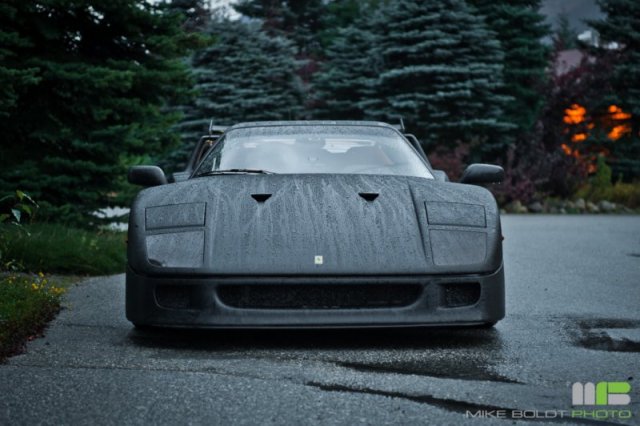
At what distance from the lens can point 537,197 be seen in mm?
25578

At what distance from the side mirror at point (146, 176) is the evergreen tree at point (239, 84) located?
96.6 ft

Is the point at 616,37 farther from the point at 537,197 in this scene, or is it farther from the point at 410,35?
the point at 537,197

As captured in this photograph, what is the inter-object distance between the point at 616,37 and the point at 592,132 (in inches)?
145

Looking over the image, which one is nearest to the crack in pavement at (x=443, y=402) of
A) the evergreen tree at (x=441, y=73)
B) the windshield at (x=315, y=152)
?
the windshield at (x=315, y=152)

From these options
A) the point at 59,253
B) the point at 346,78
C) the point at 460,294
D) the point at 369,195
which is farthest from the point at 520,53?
the point at 460,294

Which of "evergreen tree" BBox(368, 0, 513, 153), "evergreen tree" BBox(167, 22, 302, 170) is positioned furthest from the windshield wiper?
"evergreen tree" BBox(167, 22, 302, 170)

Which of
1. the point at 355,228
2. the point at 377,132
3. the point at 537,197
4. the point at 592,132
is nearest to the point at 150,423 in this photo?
the point at 355,228

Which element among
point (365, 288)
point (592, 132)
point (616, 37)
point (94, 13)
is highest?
point (94, 13)

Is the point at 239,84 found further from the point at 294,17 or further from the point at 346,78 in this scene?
the point at 294,17

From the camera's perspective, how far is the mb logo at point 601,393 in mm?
3809

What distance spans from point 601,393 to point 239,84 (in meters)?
33.9

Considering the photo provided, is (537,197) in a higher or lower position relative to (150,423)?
lower

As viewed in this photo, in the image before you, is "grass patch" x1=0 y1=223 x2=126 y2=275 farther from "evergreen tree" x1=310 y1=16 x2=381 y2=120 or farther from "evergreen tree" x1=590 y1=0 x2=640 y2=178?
"evergreen tree" x1=310 y1=16 x2=381 y2=120

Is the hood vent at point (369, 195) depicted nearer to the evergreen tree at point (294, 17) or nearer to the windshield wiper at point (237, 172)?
the windshield wiper at point (237, 172)
